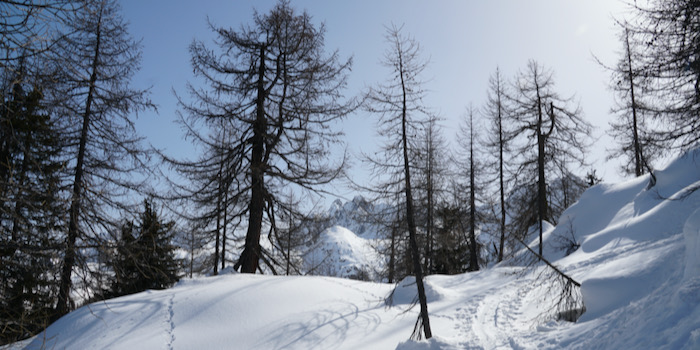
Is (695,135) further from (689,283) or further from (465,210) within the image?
(465,210)

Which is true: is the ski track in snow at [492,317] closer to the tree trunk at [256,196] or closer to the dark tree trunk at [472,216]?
the tree trunk at [256,196]

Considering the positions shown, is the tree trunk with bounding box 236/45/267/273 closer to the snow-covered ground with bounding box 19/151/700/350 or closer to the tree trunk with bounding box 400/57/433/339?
the snow-covered ground with bounding box 19/151/700/350

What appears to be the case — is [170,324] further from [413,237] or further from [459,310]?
[459,310]

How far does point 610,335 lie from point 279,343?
4.89 m

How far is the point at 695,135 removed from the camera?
7664 millimetres

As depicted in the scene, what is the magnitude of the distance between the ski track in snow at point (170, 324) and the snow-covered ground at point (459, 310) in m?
0.02

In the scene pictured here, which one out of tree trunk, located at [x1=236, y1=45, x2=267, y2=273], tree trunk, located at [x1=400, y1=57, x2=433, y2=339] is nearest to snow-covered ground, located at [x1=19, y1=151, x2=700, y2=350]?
tree trunk, located at [x1=400, y1=57, x2=433, y2=339]

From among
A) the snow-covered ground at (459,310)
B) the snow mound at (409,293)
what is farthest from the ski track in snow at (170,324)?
the snow mound at (409,293)

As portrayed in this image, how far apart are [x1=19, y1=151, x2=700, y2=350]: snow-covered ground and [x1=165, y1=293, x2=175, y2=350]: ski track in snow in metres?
0.02

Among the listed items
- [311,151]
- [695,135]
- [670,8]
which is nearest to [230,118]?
→ [311,151]

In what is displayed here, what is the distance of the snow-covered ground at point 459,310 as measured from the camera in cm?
427

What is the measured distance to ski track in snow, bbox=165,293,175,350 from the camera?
6000 mm

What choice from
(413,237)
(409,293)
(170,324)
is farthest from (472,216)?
(170,324)

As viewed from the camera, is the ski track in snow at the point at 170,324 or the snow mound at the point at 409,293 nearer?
the ski track in snow at the point at 170,324
